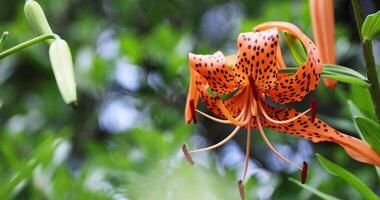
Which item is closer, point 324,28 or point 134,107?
point 324,28

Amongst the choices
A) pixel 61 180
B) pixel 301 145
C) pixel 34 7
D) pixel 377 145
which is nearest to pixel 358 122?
pixel 377 145

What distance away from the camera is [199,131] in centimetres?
229

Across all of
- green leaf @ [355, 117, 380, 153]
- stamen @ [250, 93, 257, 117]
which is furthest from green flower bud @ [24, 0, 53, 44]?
green leaf @ [355, 117, 380, 153]

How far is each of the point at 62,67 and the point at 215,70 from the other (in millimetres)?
251

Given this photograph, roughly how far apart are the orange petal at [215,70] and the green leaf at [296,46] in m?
0.09

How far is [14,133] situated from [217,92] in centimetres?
94

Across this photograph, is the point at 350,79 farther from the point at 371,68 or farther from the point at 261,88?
the point at 261,88

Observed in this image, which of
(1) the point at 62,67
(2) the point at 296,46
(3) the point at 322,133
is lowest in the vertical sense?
(3) the point at 322,133

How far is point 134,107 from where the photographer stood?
2195mm

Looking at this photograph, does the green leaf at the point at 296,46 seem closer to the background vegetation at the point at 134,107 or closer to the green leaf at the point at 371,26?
the green leaf at the point at 371,26

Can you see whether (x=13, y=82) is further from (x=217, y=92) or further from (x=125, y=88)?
(x=217, y=92)

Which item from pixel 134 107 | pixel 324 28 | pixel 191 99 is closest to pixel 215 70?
pixel 191 99

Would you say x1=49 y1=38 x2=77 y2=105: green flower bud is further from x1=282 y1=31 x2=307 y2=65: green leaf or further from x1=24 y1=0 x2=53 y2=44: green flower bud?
x1=282 y1=31 x2=307 y2=65: green leaf

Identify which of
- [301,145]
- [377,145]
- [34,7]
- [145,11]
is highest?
[34,7]
